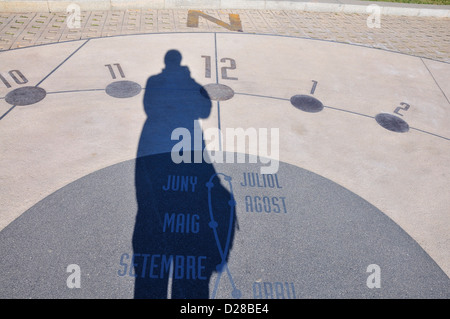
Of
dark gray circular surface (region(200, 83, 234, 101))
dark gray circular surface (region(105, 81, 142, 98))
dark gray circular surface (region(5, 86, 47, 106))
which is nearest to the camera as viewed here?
dark gray circular surface (region(5, 86, 47, 106))

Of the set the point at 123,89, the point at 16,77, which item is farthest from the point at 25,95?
the point at 123,89

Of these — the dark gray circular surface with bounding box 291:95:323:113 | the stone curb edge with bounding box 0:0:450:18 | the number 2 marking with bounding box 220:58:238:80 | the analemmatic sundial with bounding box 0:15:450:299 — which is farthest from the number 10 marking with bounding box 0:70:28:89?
the dark gray circular surface with bounding box 291:95:323:113

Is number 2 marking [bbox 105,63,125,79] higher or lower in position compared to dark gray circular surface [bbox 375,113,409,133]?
lower

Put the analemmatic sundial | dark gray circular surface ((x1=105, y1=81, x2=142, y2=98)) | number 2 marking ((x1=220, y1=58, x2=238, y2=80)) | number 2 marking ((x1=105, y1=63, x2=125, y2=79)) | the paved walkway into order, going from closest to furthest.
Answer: the analemmatic sundial, dark gray circular surface ((x1=105, y1=81, x2=142, y2=98)), number 2 marking ((x1=105, y1=63, x2=125, y2=79)), number 2 marking ((x1=220, y1=58, x2=238, y2=80)), the paved walkway

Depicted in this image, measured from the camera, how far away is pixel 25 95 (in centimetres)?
631

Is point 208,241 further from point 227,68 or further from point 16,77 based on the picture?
point 16,77

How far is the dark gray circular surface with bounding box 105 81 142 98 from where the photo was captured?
6605 millimetres

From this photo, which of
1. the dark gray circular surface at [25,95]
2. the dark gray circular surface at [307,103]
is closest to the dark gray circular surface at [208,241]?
the dark gray circular surface at [307,103]

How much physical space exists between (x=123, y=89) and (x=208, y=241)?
4.05 m

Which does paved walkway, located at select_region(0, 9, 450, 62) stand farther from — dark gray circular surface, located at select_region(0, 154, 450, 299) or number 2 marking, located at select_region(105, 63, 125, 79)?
dark gray circular surface, located at select_region(0, 154, 450, 299)

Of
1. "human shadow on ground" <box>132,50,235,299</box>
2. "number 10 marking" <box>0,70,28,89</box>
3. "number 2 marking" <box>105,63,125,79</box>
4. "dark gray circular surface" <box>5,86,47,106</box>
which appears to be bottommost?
"number 10 marking" <box>0,70,28,89</box>

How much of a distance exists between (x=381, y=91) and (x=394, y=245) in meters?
4.31

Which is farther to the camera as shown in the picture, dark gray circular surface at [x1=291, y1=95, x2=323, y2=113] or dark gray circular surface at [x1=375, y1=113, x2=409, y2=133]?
dark gray circular surface at [x1=291, y1=95, x2=323, y2=113]

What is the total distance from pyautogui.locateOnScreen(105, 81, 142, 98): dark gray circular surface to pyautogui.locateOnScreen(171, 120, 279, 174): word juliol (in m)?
1.56
